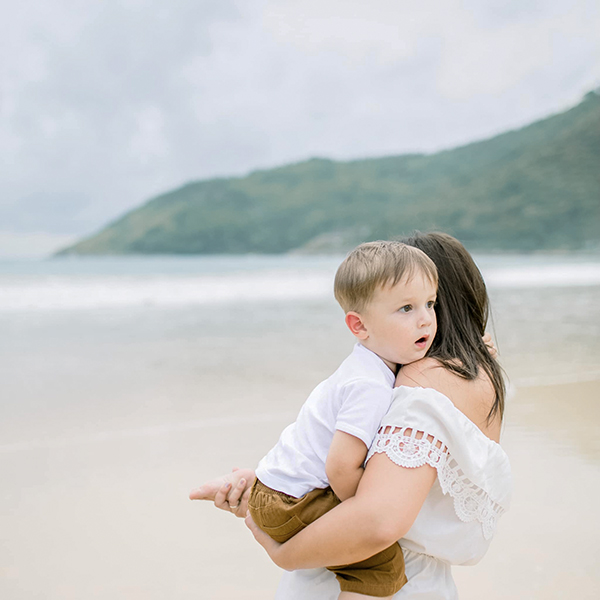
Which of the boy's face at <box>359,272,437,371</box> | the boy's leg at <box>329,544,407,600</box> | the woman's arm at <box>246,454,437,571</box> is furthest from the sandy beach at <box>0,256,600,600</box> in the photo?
the boy's face at <box>359,272,437,371</box>

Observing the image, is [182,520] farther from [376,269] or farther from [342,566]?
[376,269]

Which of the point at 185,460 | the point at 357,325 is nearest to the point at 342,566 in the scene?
the point at 357,325

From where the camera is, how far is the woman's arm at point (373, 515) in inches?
42.3

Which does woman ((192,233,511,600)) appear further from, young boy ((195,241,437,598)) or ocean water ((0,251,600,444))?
ocean water ((0,251,600,444))

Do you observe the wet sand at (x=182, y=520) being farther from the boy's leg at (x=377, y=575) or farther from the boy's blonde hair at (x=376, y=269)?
the boy's blonde hair at (x=376, y=269)

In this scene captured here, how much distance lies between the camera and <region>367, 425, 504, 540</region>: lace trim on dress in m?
1.11

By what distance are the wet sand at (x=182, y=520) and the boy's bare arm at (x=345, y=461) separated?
1.07 m

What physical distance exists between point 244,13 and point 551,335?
2527 inches

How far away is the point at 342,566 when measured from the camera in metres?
1.25

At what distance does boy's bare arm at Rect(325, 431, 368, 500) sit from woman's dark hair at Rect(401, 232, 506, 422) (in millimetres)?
279

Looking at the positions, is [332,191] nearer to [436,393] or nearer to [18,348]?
[18,348]

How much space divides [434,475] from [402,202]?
5735 centimetres

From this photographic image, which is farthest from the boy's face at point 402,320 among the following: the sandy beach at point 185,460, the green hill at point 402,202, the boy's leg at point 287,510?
the green hill at point 402,202

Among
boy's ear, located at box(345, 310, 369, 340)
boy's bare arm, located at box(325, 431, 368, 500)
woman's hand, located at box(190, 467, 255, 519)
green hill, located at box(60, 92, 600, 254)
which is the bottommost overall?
woman's hand, located at box(190, 467, 255, 519)
